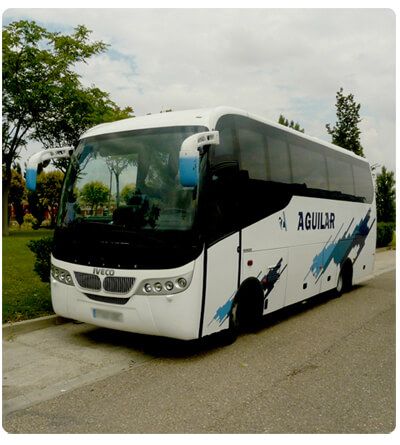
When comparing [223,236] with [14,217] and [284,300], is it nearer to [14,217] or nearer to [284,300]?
[284,300]

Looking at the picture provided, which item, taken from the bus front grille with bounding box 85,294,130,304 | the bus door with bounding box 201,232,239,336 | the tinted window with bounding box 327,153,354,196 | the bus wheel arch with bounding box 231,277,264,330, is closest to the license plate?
the bus front grille with bounding box 85,294,130,304

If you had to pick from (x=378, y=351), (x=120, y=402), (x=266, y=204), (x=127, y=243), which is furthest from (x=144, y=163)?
(x=378, y=351)

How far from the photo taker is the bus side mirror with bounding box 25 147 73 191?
6.45 meters

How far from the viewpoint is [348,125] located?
2253 centimetres

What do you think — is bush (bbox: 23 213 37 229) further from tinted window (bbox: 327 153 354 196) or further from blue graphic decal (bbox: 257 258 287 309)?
blue graphic decal (bbox: 257 258 287 309)

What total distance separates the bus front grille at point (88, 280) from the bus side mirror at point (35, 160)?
1.44 metres

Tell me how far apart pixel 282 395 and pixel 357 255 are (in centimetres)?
715

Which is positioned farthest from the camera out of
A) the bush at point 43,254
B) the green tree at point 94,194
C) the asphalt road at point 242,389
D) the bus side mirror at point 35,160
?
the bush at point 43,254

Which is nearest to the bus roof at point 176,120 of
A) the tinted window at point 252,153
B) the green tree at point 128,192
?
the tinted window at point 252,153

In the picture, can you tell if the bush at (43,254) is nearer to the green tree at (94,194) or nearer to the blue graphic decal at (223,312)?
the green tree at (94,194)

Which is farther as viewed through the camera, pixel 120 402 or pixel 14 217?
pixel 14 217

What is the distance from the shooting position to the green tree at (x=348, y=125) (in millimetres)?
22406

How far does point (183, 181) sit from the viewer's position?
493 centimetres

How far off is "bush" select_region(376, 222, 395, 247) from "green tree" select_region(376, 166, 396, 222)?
294 centimetres
